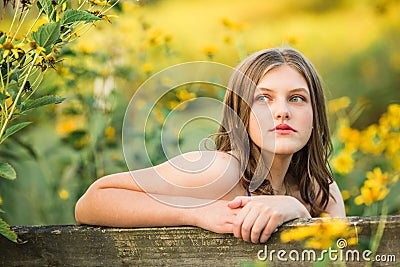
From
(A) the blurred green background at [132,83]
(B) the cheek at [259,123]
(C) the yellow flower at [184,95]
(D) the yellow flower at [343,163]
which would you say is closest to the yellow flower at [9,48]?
(A) the blurred green background at [132,83]

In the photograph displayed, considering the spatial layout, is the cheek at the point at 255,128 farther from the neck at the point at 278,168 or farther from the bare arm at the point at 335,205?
the bare arm at the point at 335,205

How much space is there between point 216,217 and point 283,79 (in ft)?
1.34

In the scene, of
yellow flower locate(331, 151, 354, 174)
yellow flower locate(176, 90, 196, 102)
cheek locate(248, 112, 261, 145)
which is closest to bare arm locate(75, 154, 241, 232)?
cheek locate(248, 112, 261, 145)

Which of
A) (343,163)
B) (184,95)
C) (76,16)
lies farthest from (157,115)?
(76,16)

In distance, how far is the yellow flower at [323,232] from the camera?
1190mm

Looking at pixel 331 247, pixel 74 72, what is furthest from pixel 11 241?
pixel 74 72

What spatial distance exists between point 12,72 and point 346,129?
4.43ft

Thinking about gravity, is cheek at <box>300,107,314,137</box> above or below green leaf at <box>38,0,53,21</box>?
below

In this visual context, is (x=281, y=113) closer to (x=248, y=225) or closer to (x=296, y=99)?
(x=296, y=99)

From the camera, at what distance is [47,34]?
1237 millimetres

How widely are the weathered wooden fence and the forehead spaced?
1.18 feet

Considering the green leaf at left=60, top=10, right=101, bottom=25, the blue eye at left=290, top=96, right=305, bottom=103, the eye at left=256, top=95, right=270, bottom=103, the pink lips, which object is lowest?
the pink lips

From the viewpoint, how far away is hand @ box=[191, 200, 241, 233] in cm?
126

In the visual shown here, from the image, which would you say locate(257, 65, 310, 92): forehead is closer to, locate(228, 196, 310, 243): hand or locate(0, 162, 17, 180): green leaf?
locate(228, 196, 310, 243): hand
